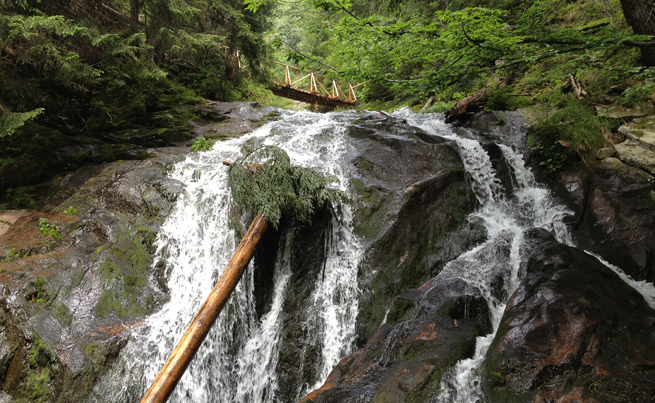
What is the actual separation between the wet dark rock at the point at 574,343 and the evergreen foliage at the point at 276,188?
3.02 meters

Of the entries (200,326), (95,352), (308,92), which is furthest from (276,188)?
(308,92)

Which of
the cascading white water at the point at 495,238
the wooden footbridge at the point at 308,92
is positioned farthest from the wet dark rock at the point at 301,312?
the wooden footbridge at the point at 308,92

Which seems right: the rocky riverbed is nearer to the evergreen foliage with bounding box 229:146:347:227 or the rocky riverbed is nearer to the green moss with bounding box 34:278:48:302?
the green moss with bounding box 34:278:48:302

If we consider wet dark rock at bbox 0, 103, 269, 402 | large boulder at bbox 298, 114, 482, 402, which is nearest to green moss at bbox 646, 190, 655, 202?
large boulder at bbox 298, 114, 482, 402

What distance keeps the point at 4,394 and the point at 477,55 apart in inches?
324

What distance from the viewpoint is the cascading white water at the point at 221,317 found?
15.1 feet

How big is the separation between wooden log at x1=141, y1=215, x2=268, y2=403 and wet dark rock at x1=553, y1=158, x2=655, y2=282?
224 inches

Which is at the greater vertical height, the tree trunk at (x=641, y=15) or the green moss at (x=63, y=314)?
the tree trunk at (x=641, y=15)

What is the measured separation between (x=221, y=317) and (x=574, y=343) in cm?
474

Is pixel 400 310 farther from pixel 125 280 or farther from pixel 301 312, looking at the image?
pixel 125 280

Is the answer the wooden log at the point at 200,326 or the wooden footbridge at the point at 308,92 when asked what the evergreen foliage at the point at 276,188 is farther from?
the wooden footbridge at the point at 308,92

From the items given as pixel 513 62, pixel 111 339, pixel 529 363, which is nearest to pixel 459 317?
pixel 529 363

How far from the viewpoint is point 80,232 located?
562cm

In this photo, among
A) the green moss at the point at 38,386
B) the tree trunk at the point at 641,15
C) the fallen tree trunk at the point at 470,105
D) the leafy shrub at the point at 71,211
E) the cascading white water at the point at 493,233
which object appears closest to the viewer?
the cascading white water at the point at 493,233
